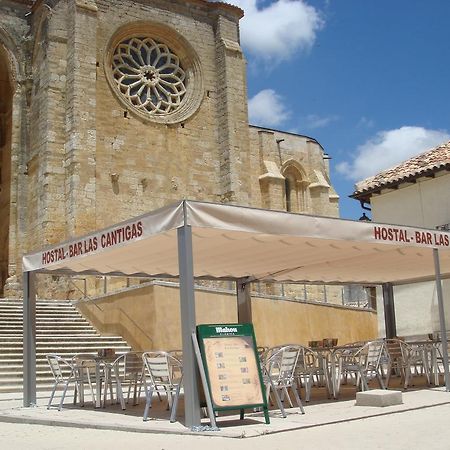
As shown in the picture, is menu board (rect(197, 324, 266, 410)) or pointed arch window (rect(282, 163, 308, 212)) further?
pointed arch window (rect(282, 163, 308, 212))

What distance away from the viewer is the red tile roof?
1817cm

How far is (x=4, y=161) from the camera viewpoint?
2686 cm

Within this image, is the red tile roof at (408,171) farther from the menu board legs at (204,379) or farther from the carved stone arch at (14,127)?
the menu board legs at (204,379)

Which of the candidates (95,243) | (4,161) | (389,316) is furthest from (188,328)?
(4,161)

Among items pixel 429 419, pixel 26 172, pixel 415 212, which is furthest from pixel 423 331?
pixel 26 172

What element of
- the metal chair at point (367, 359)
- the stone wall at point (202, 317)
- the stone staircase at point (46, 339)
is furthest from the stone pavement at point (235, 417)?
the stone wall at point (202, 317)

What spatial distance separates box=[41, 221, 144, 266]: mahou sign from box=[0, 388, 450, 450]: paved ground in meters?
2.00

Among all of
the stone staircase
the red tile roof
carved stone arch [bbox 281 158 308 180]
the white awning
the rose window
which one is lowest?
the stone staircase

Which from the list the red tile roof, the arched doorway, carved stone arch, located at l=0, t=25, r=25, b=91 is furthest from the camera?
the arched doorway

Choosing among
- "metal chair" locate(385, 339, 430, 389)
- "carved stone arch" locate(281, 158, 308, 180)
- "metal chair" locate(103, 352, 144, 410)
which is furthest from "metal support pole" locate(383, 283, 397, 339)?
"carved stone arch" locate(281, 158, 308, 180)

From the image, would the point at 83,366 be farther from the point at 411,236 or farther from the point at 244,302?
the point at 411,236

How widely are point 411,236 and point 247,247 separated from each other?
7.49ft

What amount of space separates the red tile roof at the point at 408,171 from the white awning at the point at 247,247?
6603 mm

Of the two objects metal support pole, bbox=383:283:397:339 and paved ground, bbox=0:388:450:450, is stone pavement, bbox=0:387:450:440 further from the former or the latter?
metal support pole, bbox=383:283:397:339
